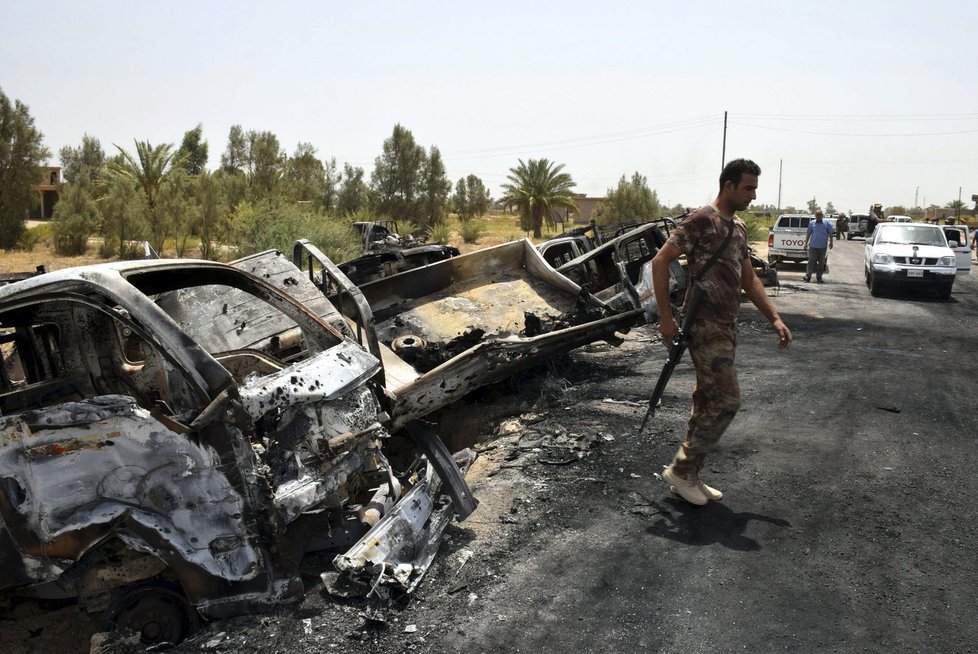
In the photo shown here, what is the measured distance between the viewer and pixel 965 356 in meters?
8.46

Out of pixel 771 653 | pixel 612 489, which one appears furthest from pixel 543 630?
pixel 612 489

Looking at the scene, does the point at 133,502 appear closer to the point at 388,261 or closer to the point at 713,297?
the point at 713,297

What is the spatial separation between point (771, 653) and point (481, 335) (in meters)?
4.33

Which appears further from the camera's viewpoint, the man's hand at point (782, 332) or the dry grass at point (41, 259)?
the dry grass at point (41, 259)

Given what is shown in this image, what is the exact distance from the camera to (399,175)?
151 feet

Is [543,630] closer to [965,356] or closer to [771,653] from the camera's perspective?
[771,653]

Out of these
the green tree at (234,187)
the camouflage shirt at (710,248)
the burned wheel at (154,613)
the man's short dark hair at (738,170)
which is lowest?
the burned wheel at (154,613)

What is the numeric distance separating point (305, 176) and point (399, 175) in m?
6.21

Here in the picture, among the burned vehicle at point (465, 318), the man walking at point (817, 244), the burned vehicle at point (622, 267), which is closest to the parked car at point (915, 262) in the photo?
the man walking at point (817, 244)

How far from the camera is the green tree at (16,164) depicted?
32062mm

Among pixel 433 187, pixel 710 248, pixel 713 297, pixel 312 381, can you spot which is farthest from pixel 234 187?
pixel 713 297

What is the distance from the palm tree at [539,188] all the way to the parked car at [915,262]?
2662cm

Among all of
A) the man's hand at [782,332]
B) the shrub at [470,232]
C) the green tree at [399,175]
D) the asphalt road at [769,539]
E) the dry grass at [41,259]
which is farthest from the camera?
the green tree at [399,175]

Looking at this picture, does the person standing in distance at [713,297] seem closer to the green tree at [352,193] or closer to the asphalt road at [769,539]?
the asphalt road at [769,539]
